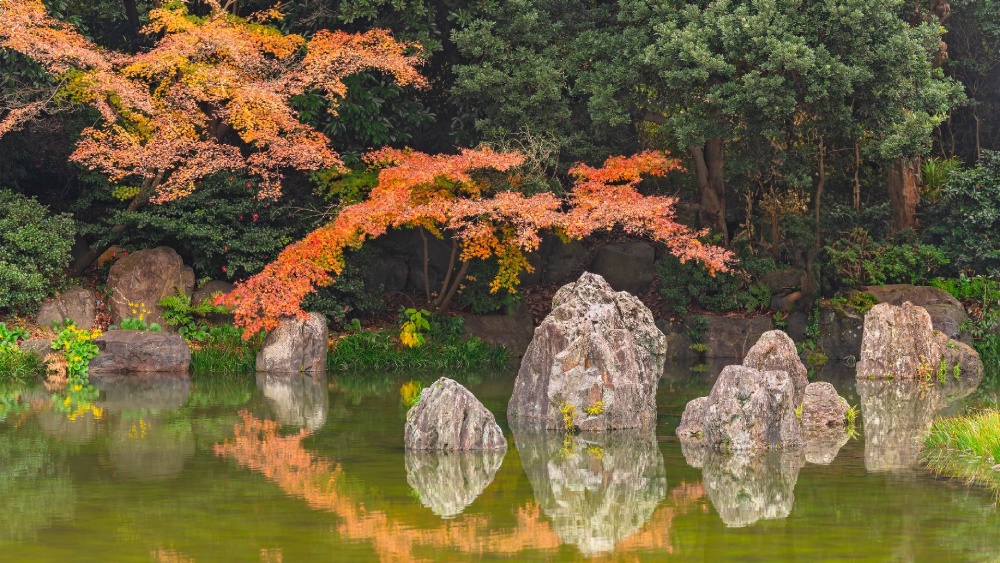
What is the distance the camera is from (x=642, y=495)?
8.42m

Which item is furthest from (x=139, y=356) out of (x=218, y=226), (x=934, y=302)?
(x=934, y=302)

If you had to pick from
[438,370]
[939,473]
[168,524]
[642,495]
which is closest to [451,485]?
[642,495]

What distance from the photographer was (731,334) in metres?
19.7

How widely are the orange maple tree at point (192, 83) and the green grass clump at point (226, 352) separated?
7.51 feet

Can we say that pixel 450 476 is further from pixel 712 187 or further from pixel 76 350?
pixel 712 187

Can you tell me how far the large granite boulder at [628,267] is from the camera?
22.1m

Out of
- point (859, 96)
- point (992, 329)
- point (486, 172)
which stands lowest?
point (992, 329)

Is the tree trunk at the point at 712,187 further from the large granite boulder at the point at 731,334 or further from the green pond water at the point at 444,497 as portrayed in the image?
the green pond water at the point at 444,497

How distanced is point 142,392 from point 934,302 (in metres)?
12.5

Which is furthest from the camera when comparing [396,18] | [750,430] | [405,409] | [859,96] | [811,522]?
[396,18]

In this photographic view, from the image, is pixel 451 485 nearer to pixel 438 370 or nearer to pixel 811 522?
pixel 811 522

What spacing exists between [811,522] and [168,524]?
4.20m

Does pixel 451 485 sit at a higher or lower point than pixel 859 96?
lower

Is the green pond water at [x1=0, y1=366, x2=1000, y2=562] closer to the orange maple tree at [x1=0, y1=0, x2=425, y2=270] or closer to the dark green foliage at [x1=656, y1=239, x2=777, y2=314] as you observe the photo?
the orange maple tree at [x1=0, y1=0, x2=425, y2=270]
